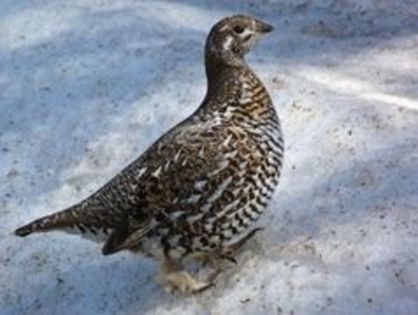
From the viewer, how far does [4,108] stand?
23.3ft

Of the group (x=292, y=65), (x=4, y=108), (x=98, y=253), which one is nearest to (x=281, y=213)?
(x=98, y=253)

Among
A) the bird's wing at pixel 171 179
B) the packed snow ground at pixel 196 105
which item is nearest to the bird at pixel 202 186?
the bird's wing at pixel 171 179

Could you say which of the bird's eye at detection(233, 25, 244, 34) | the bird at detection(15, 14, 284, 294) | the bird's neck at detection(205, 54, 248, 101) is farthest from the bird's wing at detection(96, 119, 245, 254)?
the bird's eye at detection(233, 25, 244, 34)

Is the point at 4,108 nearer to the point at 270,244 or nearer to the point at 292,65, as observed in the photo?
the point at 292,65

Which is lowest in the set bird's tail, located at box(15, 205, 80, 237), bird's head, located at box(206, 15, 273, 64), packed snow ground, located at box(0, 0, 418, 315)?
packed snow ground, located at box(0, 0, 418, 315)

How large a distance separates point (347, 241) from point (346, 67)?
8.40ft

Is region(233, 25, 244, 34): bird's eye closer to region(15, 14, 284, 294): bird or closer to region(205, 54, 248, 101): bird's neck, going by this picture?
region(15, 14, 284, 294): bird

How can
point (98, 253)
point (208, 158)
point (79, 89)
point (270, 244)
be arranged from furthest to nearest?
1. point (79, 89)
2. point (98, 253)
3. point (270, 244)
4. point (208, 158)

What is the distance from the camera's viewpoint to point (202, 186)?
4617mm

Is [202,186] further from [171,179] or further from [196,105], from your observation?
[196,105]

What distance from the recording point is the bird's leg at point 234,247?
4.97 meters

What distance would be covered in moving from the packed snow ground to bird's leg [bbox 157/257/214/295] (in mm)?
68

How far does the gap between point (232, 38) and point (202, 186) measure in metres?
0.88

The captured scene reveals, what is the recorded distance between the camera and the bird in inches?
182
